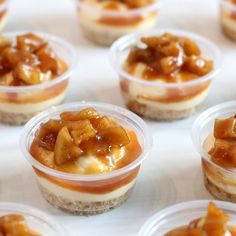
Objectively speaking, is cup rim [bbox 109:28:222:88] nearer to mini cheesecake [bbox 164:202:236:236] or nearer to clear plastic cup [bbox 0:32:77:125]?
clear plastic cup [bbox 0:32:77:125]

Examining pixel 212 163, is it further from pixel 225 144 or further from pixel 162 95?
pixel 162 95

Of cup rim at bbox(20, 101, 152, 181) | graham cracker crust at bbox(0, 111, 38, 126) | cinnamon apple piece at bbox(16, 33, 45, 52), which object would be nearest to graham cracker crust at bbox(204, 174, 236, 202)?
cup rim at bbox(20, 101, 152, 181)

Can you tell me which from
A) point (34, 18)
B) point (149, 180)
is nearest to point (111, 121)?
point (149, 180)

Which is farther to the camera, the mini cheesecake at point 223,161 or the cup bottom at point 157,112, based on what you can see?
the cup bottom at point 157,112

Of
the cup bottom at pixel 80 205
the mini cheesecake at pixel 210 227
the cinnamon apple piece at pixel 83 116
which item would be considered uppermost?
the cinnamon apple piece at pixel 83 116

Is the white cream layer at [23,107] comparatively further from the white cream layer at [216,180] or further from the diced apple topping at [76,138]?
the white cream layer at [216,180]

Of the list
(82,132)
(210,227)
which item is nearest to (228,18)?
(82,132)

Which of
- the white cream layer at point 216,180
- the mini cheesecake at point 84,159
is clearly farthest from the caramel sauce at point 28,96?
the white cream layer at point 216,180
